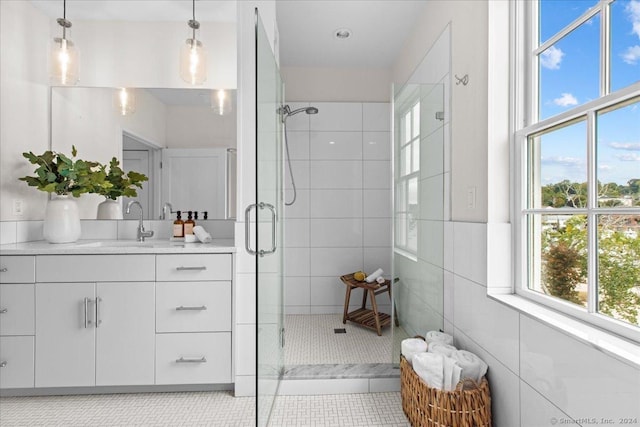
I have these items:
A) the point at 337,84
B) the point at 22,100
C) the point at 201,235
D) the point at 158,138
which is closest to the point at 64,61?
the point at 22,100

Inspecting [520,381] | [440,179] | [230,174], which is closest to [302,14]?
[230,174]

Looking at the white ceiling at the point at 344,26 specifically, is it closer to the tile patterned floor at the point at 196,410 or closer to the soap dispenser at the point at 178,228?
the soap dispenser at the point at 178,228

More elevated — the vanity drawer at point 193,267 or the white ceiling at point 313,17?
the white ceiling at point 313,17

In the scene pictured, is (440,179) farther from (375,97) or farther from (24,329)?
(24,329)

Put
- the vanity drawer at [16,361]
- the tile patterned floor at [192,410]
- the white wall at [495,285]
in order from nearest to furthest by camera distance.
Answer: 1. the white wall at [495,285]
2. the tile patterned floor at [192,410]
3. the vanity drawer at [16,361]

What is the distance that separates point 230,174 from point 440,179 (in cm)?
134

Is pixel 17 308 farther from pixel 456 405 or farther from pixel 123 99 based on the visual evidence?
pixel 456 405

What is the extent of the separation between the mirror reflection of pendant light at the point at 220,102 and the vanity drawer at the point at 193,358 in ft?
4.81

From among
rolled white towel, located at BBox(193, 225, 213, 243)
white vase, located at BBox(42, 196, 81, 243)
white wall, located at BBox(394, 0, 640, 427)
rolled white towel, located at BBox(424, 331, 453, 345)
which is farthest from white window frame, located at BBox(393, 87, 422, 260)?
white vase, located at BBox(42, 196, 81, 243)

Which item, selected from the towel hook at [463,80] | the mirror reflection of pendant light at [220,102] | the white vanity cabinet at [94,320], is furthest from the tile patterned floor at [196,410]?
the mirror reflection of pendant light at [220,102]

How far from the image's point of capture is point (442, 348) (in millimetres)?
1651

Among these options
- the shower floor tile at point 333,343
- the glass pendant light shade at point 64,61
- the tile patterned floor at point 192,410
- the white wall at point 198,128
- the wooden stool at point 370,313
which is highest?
the glass pendant light shade at point 64,61

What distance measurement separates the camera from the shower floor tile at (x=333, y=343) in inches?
88.0

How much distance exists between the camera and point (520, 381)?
131 centimetres
